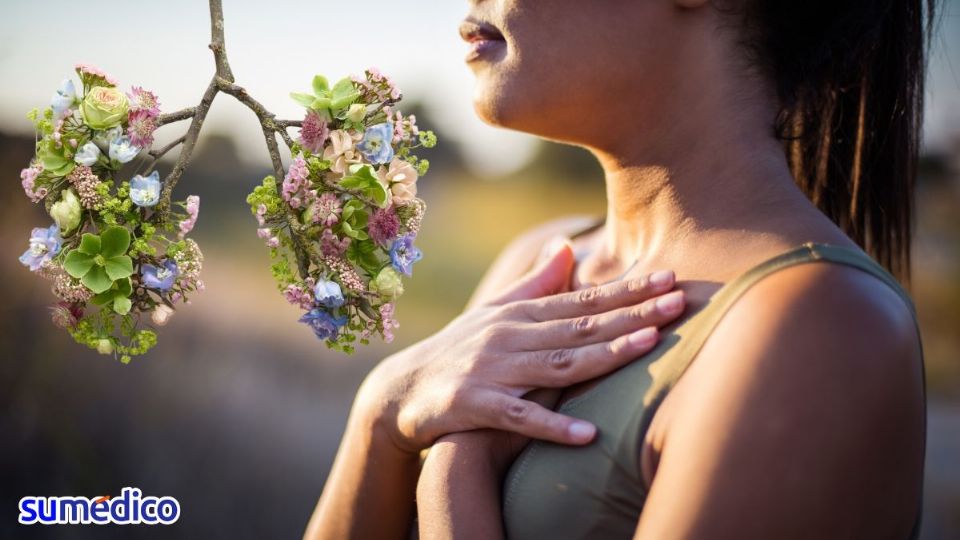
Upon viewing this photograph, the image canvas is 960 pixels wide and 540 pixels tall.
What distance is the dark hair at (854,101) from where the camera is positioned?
1794 mm

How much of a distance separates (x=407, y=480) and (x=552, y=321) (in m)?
0.43

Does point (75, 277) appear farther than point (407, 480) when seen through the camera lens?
No

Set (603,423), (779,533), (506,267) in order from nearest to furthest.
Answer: (779,533), (603,423), (506,267)

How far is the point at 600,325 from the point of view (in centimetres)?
168

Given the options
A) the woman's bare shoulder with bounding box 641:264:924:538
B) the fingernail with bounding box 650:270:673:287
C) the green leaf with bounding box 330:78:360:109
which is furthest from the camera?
the fingernail with bounding box 650:270:673:287

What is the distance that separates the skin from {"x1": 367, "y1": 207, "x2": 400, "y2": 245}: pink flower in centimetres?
36

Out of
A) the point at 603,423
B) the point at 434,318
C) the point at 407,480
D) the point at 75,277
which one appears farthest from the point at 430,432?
the point at 434,318

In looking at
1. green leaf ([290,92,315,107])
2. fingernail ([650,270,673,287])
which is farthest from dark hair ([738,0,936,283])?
green leaf ([290,92,315,107])

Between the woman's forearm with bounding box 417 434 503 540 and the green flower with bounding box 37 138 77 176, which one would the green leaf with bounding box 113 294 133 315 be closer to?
the green flower with bounding box 37 138 77 176

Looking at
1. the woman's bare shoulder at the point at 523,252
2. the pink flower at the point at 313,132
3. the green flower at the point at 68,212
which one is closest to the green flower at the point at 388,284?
the pink flower at the point at 313,132

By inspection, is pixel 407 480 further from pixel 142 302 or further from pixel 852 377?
pixel 852 377

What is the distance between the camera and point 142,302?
154 centimetres

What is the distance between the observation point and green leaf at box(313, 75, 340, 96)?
156 cm

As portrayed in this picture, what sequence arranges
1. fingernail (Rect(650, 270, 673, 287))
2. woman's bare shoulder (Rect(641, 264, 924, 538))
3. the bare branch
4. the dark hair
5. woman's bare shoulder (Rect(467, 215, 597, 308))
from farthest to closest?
woman's bare shoulder (Rect(467, 215, 597, 308)), the dark hair, fingernail (Rect(650, 270, 673, 287)), the bare branch, woman's bare shoulder (Rect(641, 264, 924, 538))
